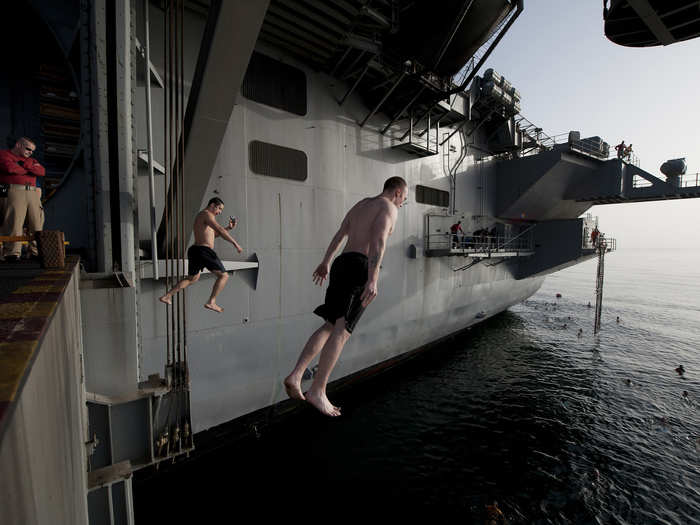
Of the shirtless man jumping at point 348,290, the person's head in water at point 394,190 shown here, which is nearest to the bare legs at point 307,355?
the shirtless man jumping at point 348,290

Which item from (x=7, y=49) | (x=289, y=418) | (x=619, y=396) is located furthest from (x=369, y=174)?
(x=619, y=396)

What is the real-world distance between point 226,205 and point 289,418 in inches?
294

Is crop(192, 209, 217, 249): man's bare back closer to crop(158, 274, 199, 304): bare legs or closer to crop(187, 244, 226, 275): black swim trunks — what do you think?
crop(187, 244, 226, 275): black swim trunks

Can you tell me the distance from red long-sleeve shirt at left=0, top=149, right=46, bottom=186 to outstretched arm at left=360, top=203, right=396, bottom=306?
5396 millimetres

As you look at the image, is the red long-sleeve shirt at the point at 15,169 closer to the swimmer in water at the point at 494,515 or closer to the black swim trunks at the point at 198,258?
the black swim trunks at the point at 198,258

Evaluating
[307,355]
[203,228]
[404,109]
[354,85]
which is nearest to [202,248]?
[203,228]

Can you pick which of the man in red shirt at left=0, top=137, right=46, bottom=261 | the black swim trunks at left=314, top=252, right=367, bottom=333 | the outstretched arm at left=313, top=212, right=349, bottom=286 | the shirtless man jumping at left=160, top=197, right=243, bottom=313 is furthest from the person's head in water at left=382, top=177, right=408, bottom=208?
the man in red shirt at left=0, top=137, right=46, bottom=261

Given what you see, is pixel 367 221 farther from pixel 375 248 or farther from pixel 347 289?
pixel 347 289

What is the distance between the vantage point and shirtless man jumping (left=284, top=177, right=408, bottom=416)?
3.24 metres

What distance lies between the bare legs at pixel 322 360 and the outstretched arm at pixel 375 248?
419 mm

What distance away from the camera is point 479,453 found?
9820 mm

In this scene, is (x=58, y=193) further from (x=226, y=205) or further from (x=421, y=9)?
(x=421, y=9)

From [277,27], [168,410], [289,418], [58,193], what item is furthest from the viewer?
[289,418]

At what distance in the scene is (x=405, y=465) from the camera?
923 centimetres
